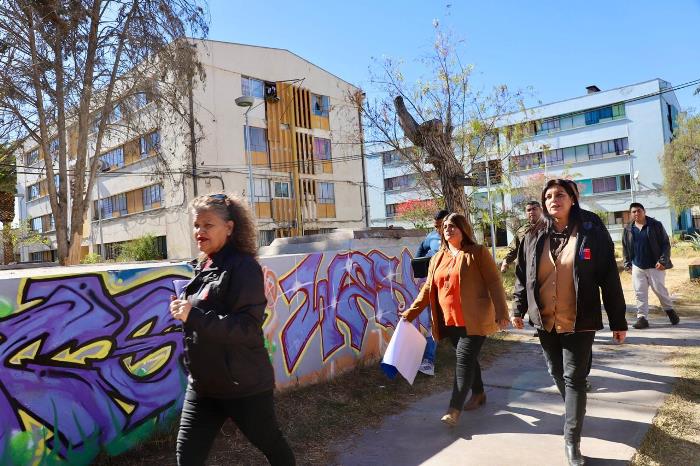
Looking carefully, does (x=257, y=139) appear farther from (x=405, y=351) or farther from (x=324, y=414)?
(x=405, y=351)

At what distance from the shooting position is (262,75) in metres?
30.5

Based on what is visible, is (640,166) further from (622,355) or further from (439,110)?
(622,355)

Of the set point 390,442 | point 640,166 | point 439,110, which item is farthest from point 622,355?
point 640,166

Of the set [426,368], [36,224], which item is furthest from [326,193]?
[426,368]

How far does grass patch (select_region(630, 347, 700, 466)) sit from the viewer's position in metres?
3.23

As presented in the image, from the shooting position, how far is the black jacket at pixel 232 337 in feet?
7.20

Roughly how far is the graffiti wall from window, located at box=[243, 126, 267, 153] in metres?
25.8

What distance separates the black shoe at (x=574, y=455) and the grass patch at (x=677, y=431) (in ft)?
1.02

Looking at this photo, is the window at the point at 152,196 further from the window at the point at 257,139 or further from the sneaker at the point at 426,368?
the sneaker at the point at 426,368

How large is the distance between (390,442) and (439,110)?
32.6ft

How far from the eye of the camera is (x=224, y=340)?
2.15 meters

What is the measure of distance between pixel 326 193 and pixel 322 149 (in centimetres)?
285

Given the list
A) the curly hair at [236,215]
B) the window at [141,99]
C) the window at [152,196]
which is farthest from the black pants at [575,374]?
the window at [152,196]

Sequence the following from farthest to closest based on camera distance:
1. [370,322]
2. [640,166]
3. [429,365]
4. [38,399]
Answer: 1. [640,166]
2. [370,322]
3. [429,365]
4. [38,399]
